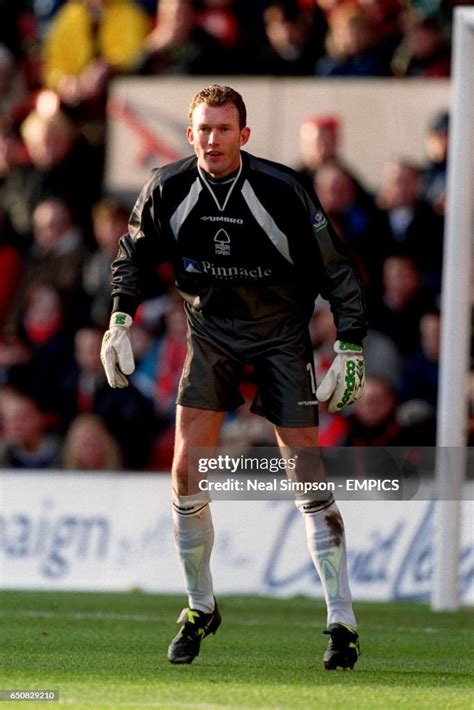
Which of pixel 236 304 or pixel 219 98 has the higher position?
pixel 219 98

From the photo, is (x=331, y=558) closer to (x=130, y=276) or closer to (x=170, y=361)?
(x=130, y=276)

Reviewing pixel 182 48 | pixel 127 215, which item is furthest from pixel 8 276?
pixel 182 48

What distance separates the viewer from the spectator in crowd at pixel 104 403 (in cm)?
1355

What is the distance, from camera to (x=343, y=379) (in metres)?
7.01

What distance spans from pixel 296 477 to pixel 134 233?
132cm

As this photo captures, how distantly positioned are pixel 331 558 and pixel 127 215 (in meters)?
7.88

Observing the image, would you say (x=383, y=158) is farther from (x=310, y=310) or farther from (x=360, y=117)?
(x=310, y=310)

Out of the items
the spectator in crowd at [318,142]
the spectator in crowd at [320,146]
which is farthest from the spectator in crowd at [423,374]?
the spectator in crowd at [318,142]

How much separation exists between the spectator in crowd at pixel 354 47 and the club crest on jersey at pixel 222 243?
7.48 meters

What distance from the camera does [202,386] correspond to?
725 cm

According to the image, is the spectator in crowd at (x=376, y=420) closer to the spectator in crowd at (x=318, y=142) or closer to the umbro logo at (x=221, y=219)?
the spectator in crowd at (x=318, y=142)

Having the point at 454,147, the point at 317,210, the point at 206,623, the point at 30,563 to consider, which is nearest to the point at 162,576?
the point at 30,563

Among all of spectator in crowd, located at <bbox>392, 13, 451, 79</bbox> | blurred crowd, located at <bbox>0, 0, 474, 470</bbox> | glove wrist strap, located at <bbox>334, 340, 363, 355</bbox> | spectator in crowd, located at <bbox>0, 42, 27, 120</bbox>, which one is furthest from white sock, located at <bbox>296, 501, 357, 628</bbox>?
spectator in crowd, located at <bbox>0, 42, 27, 120</bbox>

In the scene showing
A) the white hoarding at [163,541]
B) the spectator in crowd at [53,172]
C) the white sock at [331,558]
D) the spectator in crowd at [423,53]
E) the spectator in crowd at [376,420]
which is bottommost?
the white hoarding at [163,541]
